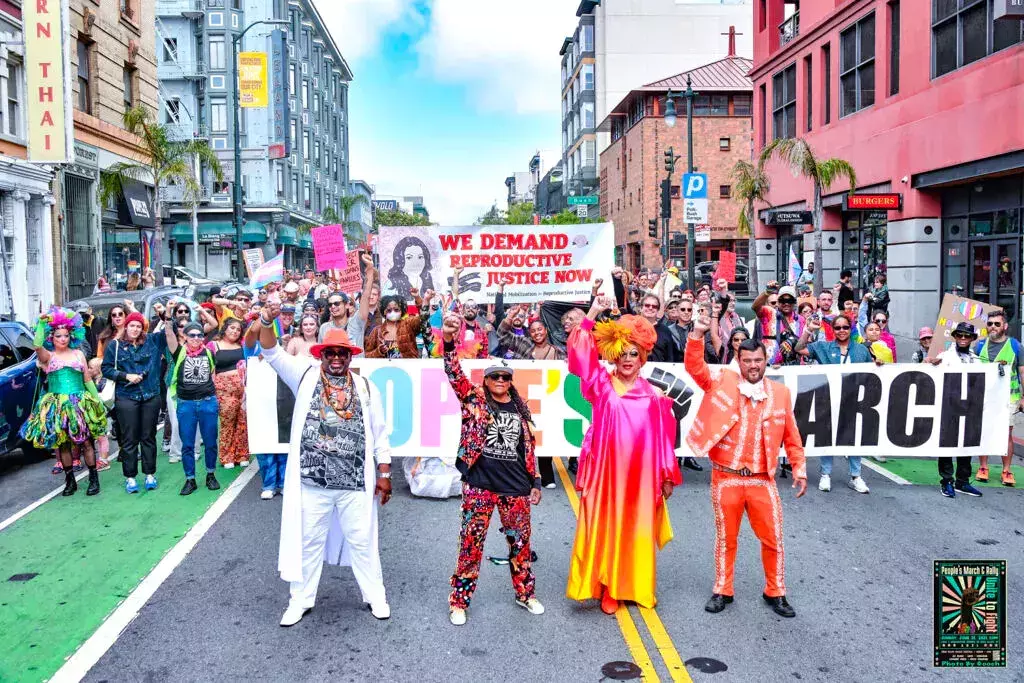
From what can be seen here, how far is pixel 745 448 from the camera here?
5.93 meters

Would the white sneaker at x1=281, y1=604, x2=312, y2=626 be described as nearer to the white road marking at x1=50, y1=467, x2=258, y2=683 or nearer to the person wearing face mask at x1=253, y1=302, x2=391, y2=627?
the person wearing face mask at x1=253, y1=302, x2=391, y2=627

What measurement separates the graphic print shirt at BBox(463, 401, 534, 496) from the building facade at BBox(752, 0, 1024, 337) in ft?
46.4

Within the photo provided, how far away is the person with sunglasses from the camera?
9.43m

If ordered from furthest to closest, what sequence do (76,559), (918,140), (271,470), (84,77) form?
(84,77), (918,140), (271,470), (76,559)

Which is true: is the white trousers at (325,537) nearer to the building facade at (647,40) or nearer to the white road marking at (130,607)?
the white road marking at (130,607)

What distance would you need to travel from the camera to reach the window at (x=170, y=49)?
171ft

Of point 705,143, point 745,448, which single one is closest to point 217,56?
point 705,143

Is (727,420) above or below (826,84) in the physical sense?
below

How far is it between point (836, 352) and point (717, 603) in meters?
4.51

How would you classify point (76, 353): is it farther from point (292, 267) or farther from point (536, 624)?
point (292, 267)

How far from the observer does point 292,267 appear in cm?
6569

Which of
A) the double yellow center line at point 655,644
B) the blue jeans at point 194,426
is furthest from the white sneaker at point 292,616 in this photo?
the blue jeans at point 194,426

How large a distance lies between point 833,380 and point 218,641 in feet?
20.7

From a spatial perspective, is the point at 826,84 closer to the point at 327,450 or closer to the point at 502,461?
the point at 502,461
